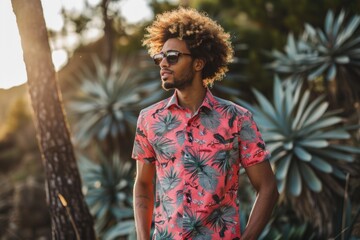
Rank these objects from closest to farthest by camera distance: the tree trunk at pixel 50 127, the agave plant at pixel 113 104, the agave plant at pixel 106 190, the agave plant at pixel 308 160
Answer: the tree trunk at pixel 50 127, the agave plant at pixel 308 160, the agave plant at pixel 106 190, the agave plant at pixel 113 104

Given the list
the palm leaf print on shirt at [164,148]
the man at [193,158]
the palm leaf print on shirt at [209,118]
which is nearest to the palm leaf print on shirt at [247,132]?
the man at [193,158]

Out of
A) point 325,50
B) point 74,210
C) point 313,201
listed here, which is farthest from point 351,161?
point 74,210

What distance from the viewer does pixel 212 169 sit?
2.76 meters

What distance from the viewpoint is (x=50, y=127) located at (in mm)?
4602

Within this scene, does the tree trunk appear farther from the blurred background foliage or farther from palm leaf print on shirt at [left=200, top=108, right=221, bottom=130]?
palm leaf print on shirt at [left=200, top=108, right=221, bottom=130]

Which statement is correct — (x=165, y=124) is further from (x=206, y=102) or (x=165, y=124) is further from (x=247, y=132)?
(x=247, y=132)

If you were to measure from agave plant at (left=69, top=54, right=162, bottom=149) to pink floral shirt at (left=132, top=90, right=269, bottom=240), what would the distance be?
789cm

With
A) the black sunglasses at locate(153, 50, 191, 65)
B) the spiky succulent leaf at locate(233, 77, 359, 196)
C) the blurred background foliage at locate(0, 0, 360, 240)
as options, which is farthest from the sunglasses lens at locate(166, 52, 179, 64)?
the spiky succulent leaf at locate(233, 77, 359, 196)

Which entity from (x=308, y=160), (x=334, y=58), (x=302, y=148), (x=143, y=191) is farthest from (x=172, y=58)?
(x=334, y=58)

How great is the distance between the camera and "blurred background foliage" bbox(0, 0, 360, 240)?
6.46 meters

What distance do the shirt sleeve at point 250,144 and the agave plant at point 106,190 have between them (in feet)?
18.0

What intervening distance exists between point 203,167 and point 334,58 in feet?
20.1

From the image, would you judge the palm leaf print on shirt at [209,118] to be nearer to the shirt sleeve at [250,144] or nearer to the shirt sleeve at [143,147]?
the shirt sleeve at [250,144]

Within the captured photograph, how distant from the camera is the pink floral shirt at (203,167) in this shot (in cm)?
274
